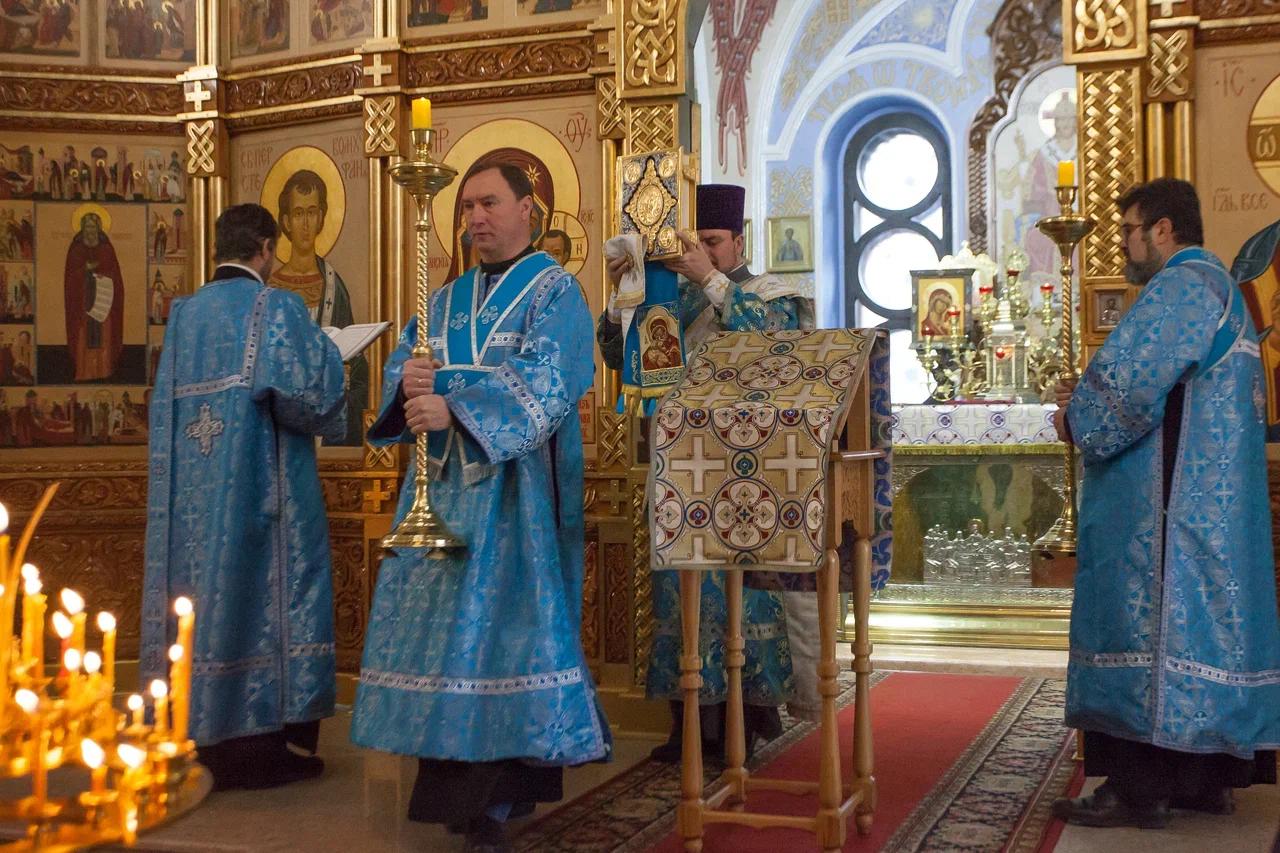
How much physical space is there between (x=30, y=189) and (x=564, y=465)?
12.6ft

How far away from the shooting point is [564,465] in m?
4.26

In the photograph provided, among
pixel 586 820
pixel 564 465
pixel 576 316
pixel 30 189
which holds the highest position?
pixel 30 189

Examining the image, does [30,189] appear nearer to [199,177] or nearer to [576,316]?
[199,177]

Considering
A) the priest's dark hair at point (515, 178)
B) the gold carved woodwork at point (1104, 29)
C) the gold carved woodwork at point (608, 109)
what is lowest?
the priest's dark hair at point (515, 178)

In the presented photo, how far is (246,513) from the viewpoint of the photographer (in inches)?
193

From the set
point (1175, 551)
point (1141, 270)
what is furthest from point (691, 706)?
point (1141, 270)

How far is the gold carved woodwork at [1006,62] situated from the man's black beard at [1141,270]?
8.07 meters

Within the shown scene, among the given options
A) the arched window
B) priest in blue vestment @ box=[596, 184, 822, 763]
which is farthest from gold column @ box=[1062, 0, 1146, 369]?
the arched window

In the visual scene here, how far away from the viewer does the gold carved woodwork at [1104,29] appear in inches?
213

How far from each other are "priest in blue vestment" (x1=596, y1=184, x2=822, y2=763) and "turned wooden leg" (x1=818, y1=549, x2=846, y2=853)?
3.86ft

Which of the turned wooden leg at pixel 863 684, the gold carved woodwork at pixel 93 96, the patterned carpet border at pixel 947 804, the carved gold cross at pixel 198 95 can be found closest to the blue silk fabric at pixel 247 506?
the patterned carpet border at pixel 947 804

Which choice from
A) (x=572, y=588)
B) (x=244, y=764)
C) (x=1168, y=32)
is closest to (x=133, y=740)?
(x=572, y=588)

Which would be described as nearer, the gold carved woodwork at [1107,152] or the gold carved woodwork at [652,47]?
the gold carved woodwork at [1107,152]

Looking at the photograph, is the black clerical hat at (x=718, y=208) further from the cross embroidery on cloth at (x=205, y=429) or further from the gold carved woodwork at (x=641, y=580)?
the cross embroidery on cloth at (x=205, y=429)
